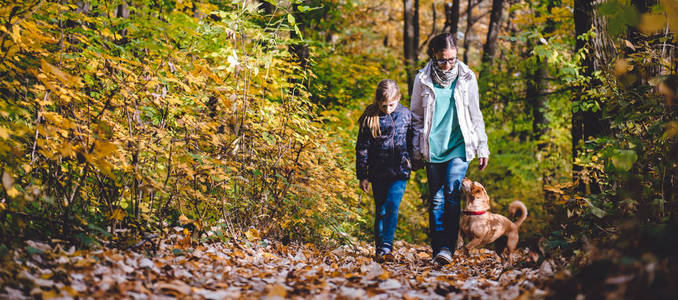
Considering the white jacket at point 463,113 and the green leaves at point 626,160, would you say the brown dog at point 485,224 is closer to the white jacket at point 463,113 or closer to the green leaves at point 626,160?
the white jacket at point 463,113

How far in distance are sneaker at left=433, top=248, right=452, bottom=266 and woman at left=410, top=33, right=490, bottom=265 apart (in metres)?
0.08

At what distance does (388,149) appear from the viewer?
4789 millimetres

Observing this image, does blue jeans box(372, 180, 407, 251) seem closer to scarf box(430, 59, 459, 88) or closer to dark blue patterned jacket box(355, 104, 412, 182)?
dark blue patterned jacket box(355, 104, 412, 182)

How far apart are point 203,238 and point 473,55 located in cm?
1961

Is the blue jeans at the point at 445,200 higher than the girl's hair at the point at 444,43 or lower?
lower


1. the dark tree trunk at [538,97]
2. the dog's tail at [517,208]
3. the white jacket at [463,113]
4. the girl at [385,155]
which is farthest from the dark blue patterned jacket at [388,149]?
the dark tree trunk at [538,97]

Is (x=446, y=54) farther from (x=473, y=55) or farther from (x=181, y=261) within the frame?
(x=473, y=55)

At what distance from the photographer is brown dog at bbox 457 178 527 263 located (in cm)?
427

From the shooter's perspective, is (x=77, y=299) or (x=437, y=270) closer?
(x=77, y=299)

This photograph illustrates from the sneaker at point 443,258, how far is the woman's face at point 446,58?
173 centimetres

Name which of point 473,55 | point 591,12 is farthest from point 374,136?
point 473,55

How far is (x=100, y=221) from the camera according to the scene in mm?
3953

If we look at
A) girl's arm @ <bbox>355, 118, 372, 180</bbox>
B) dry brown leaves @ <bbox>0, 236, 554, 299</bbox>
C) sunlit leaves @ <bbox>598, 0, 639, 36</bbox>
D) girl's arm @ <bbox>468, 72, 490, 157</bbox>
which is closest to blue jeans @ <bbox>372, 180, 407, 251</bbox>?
girl's arm @ <bbox>355, 118, 372, 180</bbox>

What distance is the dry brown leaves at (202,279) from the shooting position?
2.54m
